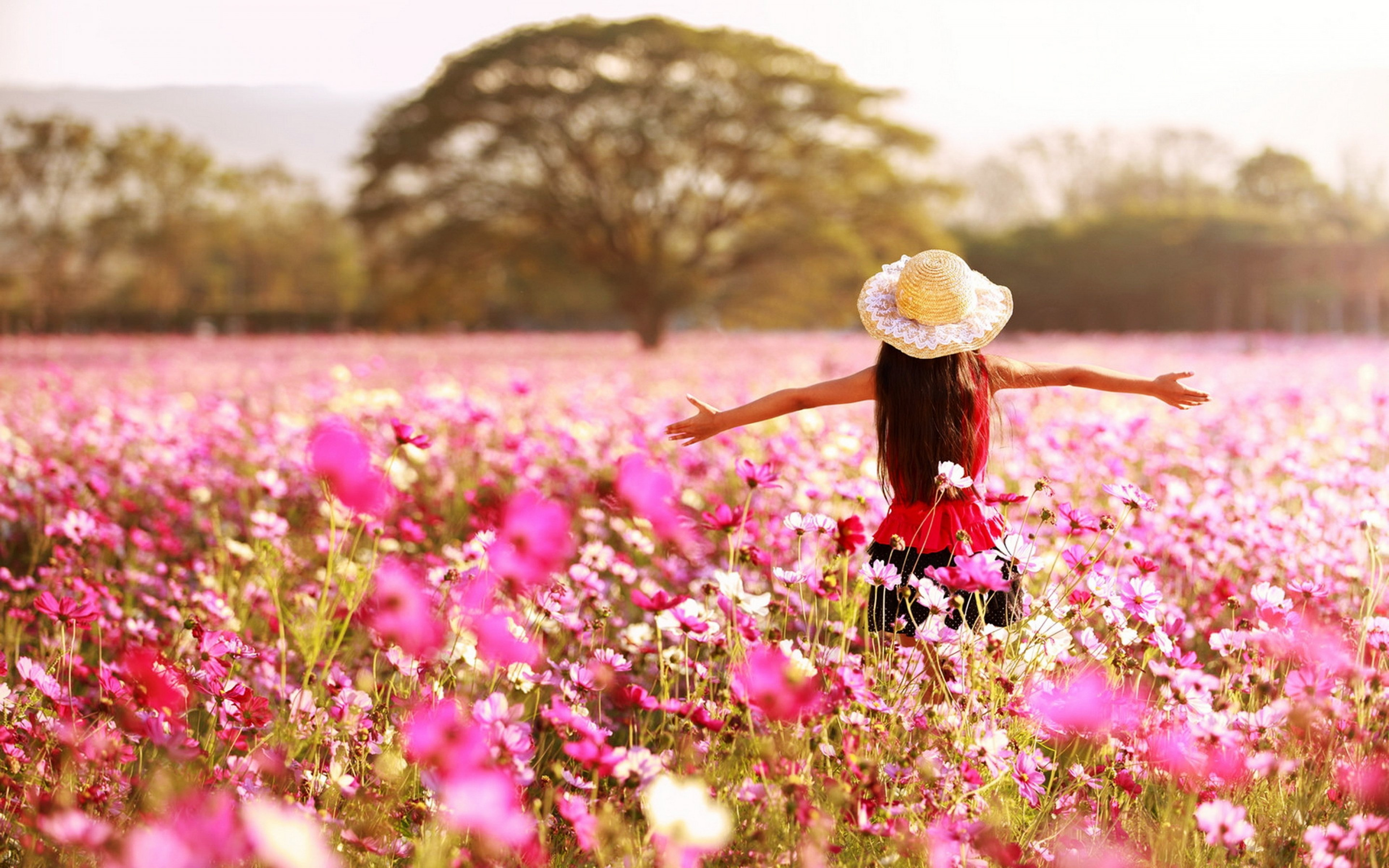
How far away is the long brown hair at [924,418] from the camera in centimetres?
274

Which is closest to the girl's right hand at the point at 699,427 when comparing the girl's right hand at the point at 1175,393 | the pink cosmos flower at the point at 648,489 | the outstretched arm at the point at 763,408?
the outstretched arm at the point at 763,408

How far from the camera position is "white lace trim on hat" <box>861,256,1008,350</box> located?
8.68 feet

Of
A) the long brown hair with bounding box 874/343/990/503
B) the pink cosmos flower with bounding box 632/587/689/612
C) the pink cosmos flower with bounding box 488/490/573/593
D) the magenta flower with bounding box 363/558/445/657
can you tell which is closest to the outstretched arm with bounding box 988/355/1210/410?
the long brown hair with bounding box 874/343/990/503

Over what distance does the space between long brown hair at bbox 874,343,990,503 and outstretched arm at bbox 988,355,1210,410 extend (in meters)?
0.11

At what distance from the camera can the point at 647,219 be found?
72.5ft

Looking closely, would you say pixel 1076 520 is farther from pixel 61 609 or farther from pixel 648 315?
pixel 648 315

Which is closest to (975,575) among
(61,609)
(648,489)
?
(648,489)

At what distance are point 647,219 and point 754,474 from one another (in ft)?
67.4

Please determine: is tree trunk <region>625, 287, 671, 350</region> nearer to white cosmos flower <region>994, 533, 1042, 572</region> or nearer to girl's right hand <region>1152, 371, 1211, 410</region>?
girl's right hand <region>1152, 371, 1211, 410</region>

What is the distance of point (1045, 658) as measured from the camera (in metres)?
2.28

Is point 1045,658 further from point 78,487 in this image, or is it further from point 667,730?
point 78,487

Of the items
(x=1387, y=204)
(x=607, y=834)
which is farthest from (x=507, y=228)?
(x=1387, y=204)

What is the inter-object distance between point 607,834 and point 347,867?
63 centimetres

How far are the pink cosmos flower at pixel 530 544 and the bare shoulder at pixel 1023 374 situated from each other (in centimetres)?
144
